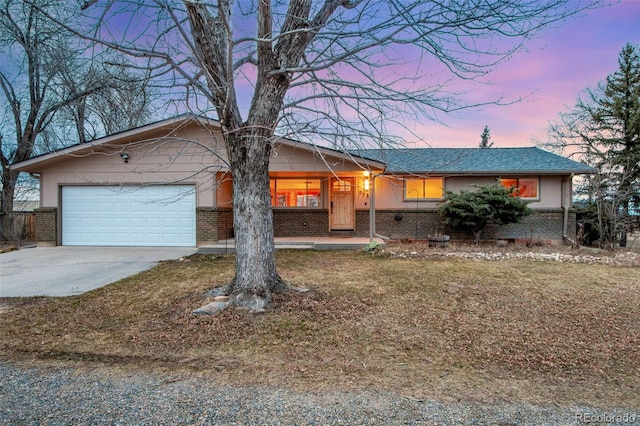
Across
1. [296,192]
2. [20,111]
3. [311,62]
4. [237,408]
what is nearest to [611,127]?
[296,192]

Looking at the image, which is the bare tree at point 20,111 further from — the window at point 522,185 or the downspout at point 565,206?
the downspout at point 565,206

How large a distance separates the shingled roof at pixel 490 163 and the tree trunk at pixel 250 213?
7152 millimetres

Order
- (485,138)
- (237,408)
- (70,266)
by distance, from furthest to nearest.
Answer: (485,138), (70,266), (237,408)

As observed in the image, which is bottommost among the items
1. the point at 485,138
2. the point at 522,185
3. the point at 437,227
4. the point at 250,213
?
the point at 437,227

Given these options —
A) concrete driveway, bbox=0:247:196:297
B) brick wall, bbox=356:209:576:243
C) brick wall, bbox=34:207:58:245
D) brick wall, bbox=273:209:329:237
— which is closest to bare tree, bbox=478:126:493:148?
brick wall, bbox=356:209:576:243

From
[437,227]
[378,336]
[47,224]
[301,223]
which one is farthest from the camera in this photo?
[301,223]

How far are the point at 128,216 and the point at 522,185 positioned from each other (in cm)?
1430

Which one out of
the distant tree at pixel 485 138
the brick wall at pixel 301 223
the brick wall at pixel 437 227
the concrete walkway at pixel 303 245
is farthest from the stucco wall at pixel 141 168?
the distant tree at pixel 485 138

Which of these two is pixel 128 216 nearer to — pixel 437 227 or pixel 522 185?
pixel 437 227

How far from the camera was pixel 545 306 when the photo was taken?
4980 millimetres

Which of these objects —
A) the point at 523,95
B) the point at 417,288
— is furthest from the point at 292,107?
the point at 417,288

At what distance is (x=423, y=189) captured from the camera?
1330 cm

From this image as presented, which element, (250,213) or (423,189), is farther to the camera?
(423,189)

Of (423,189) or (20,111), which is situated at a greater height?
(20,111)
